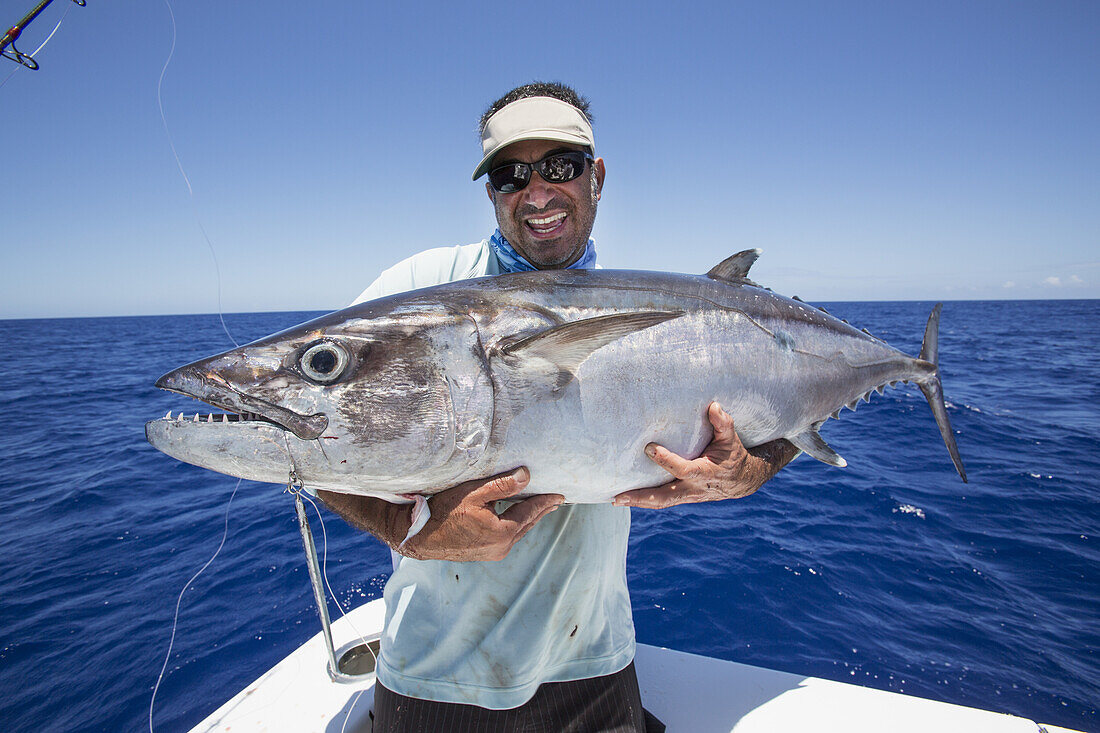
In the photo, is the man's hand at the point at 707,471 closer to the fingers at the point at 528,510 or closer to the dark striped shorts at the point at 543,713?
the fingers at the point at 528,510

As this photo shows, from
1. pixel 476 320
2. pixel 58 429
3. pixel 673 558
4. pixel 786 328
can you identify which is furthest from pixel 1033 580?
pixel 58 429

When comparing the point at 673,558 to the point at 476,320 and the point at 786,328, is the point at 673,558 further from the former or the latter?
the point at 476,320

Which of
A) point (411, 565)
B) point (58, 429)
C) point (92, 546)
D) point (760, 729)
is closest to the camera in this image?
point (411, 565)

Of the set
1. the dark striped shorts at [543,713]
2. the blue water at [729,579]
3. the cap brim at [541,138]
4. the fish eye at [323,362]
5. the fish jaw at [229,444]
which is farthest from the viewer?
the blue water at [729,579]

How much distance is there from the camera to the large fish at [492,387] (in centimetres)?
141

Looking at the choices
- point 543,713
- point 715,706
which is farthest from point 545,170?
point 715,706

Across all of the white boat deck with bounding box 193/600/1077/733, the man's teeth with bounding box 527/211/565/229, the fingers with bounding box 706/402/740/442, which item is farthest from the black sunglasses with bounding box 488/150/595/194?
the white boat deck with bounding box 193/600/1077/733

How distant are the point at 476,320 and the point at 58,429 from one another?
53.9 ft

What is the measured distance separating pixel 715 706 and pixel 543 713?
1176 millimetres

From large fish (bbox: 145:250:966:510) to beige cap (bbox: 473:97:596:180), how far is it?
70cm

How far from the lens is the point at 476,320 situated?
164cm

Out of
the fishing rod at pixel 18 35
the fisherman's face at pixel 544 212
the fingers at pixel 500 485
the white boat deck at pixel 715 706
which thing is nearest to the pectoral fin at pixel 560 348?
the fingers at pixel 500 485

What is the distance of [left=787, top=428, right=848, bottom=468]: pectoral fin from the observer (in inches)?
95.7

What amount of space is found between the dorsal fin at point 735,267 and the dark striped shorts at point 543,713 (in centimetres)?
176
